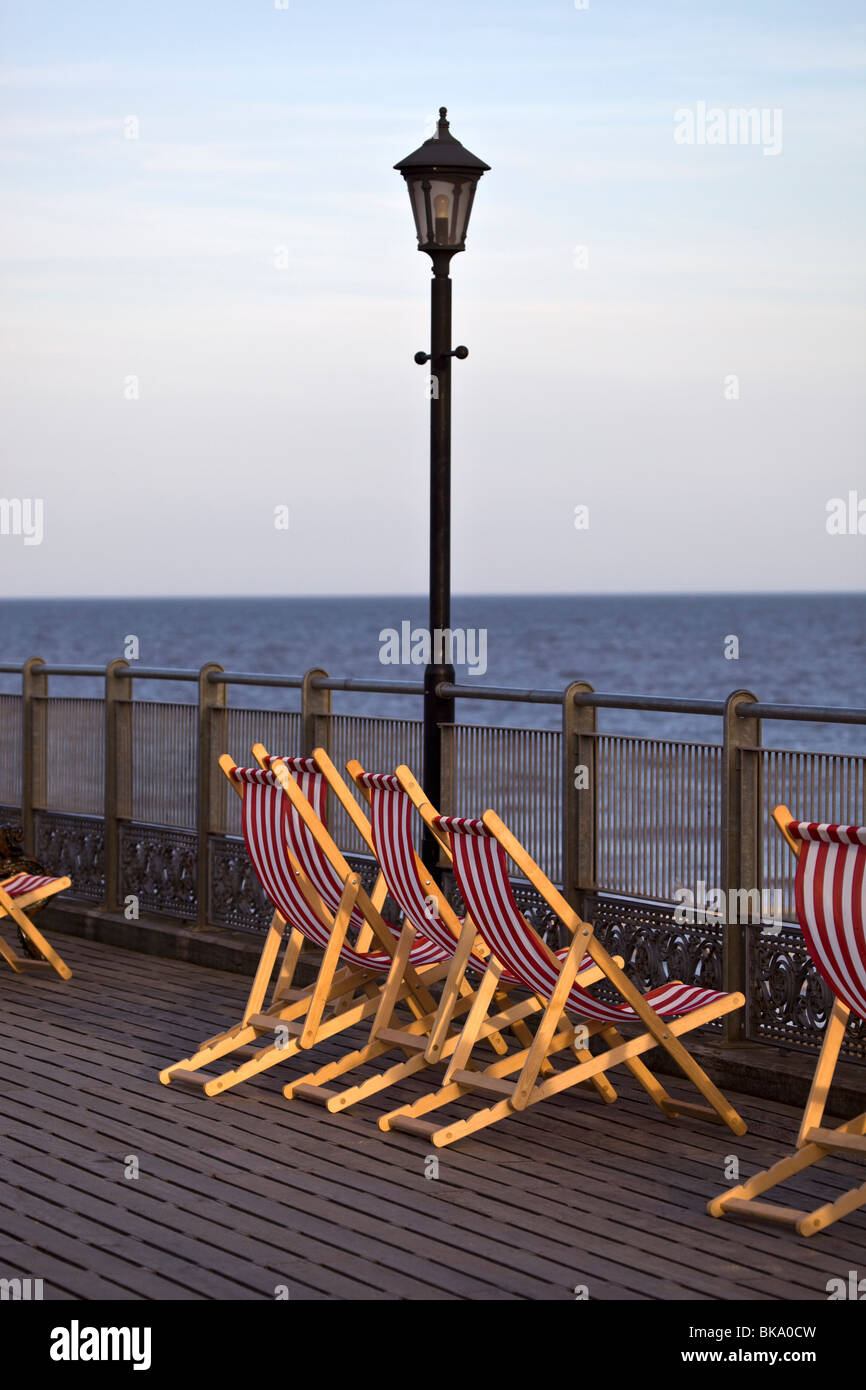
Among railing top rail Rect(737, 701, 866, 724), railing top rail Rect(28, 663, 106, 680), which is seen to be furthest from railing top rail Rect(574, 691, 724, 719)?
railing top rail Rect(28, 663, 106, 680)

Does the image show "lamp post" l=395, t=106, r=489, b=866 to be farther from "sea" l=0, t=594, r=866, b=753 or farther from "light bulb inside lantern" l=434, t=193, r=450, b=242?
"sea" l=0, t=594, r=866, b=753

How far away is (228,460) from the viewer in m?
55.1

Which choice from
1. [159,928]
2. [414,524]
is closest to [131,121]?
[159,928]

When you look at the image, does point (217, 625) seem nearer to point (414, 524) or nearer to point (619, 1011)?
point (414, 524)

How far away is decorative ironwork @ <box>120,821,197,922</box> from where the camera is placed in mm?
11203

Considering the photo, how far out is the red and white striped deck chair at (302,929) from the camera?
25.7 ft

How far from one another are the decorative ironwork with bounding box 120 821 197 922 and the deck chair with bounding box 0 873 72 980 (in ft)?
2.55

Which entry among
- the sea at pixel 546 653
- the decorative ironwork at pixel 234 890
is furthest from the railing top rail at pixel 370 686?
the sea at pixel 546 653

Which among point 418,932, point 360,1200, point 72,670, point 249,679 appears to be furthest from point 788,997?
point 72,670

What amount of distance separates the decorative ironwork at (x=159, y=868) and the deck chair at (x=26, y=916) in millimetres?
776

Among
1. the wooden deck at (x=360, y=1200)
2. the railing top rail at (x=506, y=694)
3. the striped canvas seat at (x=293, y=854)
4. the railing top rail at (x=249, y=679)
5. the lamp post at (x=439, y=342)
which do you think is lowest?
the wooden deck at (x=360, y=1200)

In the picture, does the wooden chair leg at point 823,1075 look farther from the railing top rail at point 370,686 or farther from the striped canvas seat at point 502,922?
the railing top rail at point 370,686

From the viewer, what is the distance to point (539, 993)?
23.5 ft
